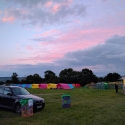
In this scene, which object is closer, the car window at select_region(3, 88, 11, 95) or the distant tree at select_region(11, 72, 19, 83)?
the car window at select_region(3, 88, 11, 95)

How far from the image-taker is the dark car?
530 inches

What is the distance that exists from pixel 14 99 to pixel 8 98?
604 mm

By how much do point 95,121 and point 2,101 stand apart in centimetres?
664

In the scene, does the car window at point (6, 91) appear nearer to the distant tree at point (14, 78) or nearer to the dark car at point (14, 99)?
the dark car at point (14, 99)

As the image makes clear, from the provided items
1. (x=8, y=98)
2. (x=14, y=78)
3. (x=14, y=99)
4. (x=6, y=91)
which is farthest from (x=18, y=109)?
(x=14, y=78)

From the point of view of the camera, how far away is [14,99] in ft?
44.6

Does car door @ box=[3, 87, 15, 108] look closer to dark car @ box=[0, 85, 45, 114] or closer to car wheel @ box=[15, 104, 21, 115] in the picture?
dark car @ box=[0, 85, 45, 114]

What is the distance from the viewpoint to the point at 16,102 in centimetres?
1342

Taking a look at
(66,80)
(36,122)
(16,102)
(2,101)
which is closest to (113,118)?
(36,122)

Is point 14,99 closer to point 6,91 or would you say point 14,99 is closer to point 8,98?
point 8,98

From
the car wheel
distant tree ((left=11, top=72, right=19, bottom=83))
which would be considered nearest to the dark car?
the car wheel

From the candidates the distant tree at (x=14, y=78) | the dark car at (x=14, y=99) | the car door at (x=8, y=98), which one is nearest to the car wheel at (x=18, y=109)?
the dark car at (x=14, y=99)

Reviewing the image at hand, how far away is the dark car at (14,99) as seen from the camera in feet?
44.2

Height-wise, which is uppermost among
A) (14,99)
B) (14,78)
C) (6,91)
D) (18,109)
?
(14,78)
